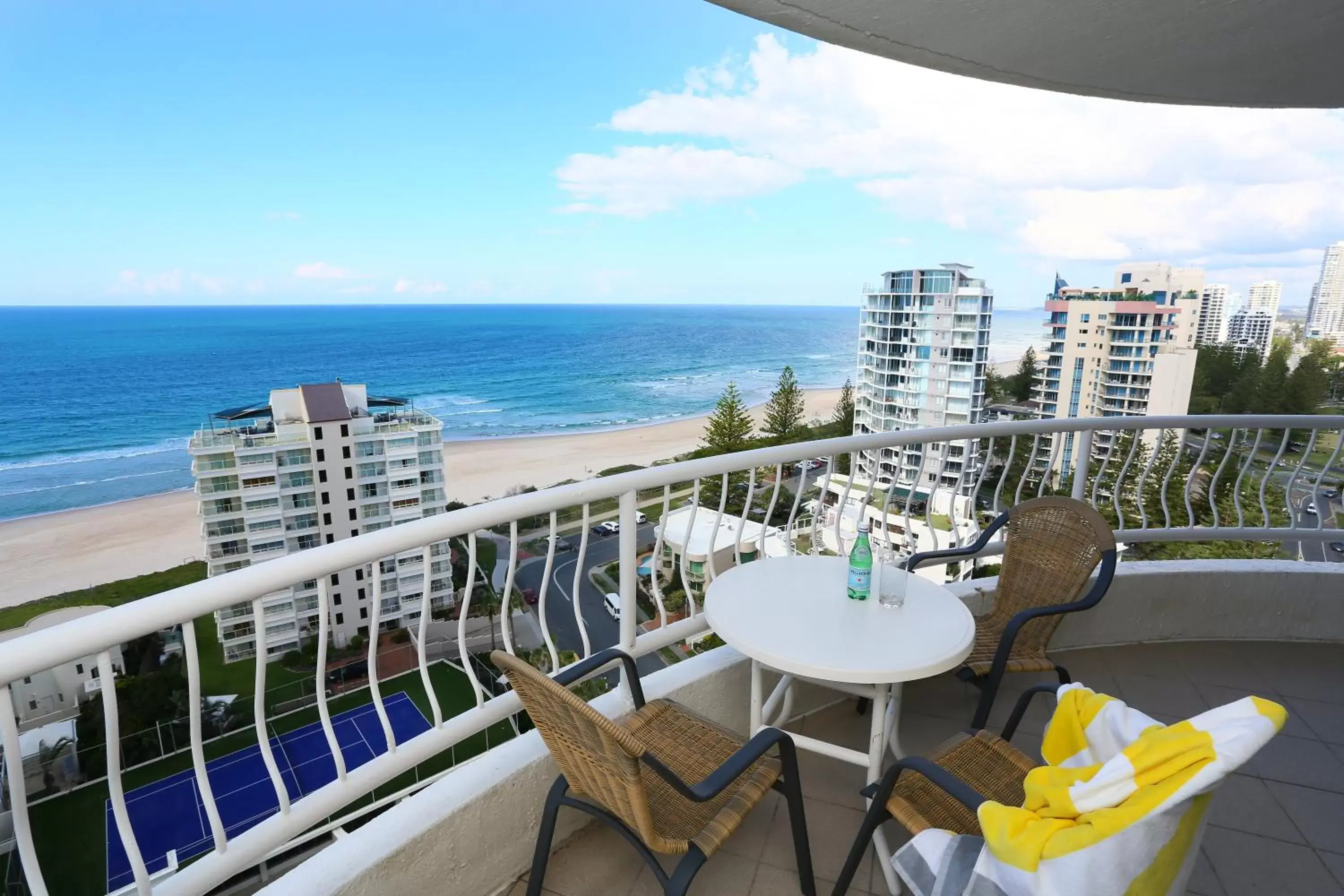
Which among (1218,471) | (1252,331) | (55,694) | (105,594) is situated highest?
(1252,331)

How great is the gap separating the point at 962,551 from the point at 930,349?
22892mm

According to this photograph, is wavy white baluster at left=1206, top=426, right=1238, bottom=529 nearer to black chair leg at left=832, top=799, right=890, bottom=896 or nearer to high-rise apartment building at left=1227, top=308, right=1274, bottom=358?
black chair leg at left=832, top=799, right=890, bottom=896

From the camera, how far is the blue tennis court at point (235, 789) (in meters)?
6.34

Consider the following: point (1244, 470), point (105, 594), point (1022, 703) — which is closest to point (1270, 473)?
point (1244, 470)

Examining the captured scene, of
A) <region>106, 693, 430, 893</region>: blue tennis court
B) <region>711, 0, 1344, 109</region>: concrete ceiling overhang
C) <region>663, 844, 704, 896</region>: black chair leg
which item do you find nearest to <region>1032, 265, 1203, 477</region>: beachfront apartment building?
<region>711, 0, 1344, 109</region>: concrete ceiling overhang

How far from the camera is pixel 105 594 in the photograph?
48.6 feet

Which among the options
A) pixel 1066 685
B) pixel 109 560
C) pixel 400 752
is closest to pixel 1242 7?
pixel 1066 685

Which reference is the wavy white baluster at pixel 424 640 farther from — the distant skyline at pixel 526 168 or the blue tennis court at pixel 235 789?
the distant skyline at pixel 526 168

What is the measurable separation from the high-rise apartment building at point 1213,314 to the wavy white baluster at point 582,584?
67.5 feet

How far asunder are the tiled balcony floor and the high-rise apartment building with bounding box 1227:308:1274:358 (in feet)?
46.4

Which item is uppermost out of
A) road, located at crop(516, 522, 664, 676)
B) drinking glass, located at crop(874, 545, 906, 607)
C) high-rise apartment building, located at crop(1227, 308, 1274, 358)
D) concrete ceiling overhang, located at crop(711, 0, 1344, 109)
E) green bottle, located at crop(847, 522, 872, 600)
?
concrete ceiling overhang, located at crop(711, 0, 1344, 109)

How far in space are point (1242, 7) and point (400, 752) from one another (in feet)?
11.2

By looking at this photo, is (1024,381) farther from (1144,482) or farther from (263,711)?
(263,711)

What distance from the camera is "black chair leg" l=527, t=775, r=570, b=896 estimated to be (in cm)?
165
